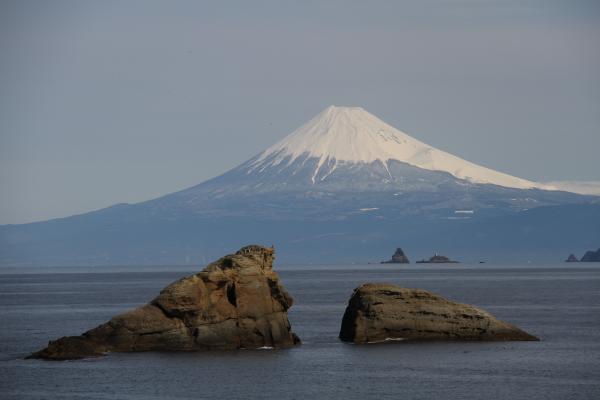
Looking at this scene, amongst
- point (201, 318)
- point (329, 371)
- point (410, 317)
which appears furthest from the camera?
point (410, 317)

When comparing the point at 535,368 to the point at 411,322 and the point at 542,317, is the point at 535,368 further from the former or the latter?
the point at 542,317

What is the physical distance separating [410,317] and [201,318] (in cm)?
936

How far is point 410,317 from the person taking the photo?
5797 centimetres

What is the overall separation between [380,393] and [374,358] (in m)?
7.88

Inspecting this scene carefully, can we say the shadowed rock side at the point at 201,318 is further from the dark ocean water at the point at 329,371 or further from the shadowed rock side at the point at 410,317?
the shadowed rock side at the point at 410,317

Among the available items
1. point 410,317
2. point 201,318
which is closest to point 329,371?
point 201,318

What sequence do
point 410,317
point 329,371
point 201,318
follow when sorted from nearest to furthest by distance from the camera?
1. point 329,371
2. point 201,318
3. point 410,317

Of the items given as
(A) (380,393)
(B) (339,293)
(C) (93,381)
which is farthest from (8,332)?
(B) (339,293)

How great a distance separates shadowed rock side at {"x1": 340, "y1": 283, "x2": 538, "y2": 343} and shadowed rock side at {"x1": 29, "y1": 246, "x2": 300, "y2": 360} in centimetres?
386

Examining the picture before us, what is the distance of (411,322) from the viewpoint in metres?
58.1

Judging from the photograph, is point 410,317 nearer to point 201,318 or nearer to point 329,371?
point 329,371

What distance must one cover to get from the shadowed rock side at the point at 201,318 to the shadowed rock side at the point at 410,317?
3863 millimetres

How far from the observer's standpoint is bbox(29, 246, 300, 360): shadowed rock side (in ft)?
178

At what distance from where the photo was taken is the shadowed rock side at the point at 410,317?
5719cm
